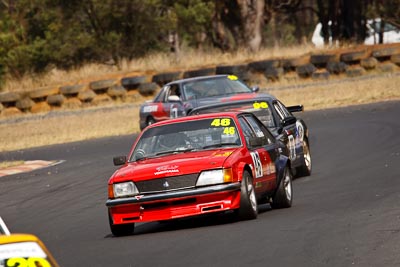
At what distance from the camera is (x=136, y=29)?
48.5m

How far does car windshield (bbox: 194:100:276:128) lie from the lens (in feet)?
48.6

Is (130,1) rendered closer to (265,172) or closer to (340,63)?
(340,63)

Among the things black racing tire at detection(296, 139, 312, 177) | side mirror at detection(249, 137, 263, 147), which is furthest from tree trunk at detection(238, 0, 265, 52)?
side mirror at detection(249, 137, 263, 147)

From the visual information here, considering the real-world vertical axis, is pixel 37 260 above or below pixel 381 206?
above

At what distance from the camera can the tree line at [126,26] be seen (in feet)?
155

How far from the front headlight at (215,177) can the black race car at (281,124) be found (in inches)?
140

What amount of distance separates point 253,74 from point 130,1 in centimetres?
1342

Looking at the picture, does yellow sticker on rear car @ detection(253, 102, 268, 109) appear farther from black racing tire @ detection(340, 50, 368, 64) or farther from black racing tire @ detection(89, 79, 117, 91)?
black racing tire @ detection(89, 79, 117, 91)

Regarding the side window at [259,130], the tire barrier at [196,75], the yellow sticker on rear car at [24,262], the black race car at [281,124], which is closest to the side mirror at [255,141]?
the side window at [259,130]

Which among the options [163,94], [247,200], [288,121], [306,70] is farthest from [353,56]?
[247,200]

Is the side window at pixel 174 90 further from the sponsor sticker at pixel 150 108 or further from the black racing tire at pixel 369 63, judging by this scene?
the black racing tire at pixel 369 63

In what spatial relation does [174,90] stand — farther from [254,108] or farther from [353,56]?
[353,56]

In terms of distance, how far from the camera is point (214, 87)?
22.8m

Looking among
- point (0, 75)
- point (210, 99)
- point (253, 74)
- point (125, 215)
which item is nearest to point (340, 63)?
point (253, 74)
